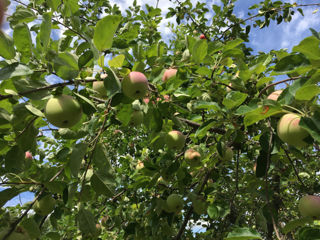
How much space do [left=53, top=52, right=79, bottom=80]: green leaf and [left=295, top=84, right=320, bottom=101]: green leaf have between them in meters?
1.06

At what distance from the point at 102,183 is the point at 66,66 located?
0.71 meters

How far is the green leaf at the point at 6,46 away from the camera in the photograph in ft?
4.09

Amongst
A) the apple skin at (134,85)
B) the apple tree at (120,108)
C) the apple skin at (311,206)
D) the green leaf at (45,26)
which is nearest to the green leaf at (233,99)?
the apple tree at (120,108)

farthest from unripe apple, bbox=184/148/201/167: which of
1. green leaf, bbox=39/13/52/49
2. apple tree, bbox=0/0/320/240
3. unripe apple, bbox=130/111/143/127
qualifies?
green leaf, bbox=39/13/52/49

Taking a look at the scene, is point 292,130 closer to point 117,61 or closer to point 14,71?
point 117,61

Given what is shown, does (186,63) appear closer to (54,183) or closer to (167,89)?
(167,89)

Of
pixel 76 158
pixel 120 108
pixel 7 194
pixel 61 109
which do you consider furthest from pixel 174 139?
pixel 7 194

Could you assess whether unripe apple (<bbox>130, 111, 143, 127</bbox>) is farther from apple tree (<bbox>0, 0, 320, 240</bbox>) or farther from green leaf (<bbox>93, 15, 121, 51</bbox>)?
green leaf (<bbox>93, 15, 121, 51</bbox>)

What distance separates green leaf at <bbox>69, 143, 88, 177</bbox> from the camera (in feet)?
4.39

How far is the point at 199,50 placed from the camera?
1.70 metres

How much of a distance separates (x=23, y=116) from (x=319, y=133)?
1.40 m

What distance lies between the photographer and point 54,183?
161 cm

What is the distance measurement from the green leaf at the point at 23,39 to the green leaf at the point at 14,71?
0.22 metres

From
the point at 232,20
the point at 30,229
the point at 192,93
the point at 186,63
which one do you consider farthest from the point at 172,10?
the point at 30,229
